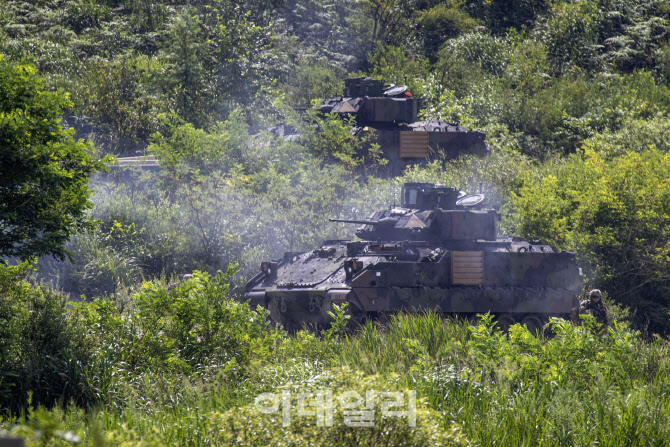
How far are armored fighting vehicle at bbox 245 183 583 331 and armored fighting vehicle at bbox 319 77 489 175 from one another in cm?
857

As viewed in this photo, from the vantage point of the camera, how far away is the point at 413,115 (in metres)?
22.5

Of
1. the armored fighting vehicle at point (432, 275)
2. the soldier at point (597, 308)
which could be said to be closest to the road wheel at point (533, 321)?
the armored fighting vehicle at point (432, 275)

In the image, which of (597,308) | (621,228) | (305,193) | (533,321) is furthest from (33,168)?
(621,228)

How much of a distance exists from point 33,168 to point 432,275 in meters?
6.20

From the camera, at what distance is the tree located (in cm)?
861

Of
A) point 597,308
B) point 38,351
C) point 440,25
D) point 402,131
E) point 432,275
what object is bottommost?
point 597,308

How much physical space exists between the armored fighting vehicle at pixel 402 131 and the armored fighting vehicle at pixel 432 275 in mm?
8568

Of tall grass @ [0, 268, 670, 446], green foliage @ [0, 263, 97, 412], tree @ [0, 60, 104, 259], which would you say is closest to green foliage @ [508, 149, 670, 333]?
tall grass @ [0, 268, 670, 446]

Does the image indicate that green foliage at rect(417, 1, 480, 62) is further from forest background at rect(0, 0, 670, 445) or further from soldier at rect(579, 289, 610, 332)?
soldier at rect(579, 289, 610, 332)

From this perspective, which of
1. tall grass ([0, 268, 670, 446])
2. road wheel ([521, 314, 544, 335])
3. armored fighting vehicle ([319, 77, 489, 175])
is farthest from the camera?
armored fighting vehicle ([319, 77, 489, 175])

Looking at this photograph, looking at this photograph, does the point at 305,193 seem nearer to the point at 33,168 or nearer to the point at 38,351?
the point at 33,168

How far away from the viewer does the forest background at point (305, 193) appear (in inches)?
277

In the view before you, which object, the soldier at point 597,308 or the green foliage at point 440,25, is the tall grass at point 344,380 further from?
the green foliage at point 440,25

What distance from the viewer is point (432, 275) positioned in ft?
38.2
